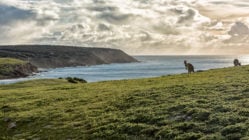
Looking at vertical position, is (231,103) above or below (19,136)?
above

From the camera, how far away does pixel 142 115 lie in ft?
75.8

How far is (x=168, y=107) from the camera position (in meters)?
23.8

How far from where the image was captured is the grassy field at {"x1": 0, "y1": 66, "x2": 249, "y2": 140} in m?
19.7

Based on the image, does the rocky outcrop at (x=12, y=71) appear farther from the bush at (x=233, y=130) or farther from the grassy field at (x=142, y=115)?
the bush at (x=233, y=130)

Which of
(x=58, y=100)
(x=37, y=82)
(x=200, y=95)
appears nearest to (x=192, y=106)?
(x=200, y=95)

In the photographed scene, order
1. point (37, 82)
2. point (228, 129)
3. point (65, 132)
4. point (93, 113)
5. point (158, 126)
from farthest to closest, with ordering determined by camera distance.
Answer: point (37, 82), point (93, 113), point (65, 132), point (158, 126), point (228, 129)

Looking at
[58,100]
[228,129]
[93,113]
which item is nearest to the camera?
[228,129]

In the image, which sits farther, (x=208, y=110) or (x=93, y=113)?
(x=93, y=113)

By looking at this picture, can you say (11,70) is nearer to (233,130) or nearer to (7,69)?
(7,69)

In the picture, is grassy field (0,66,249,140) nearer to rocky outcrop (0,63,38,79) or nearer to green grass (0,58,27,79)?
green grass (0,58,27,79)

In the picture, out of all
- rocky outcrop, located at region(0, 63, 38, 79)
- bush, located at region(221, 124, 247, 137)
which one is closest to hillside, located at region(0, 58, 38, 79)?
rocky outcrop, located at region(0, 63, 38, 79)

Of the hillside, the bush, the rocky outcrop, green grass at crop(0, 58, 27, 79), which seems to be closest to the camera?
the bush

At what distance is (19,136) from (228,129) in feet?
39.4

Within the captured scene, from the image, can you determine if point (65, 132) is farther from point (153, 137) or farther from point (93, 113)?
point (153, 137)
